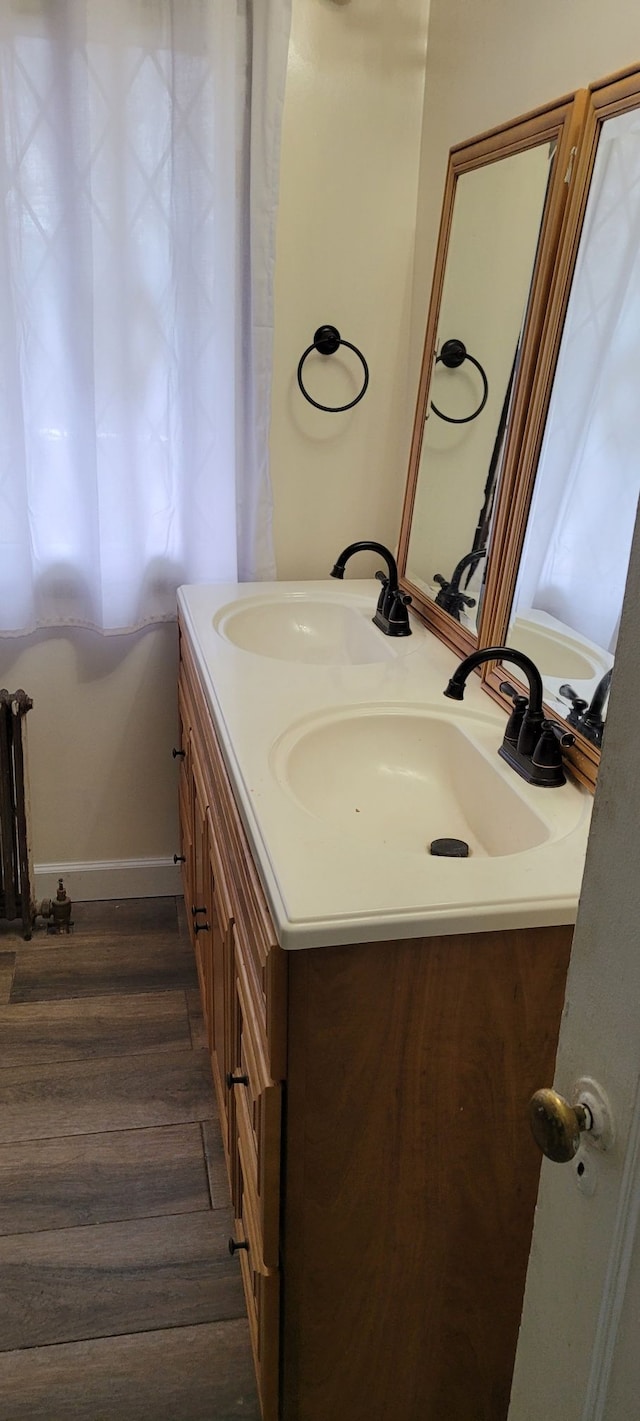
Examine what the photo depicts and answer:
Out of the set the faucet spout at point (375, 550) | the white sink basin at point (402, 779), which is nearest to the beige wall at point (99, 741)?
the faucet spout at point (375, 550)

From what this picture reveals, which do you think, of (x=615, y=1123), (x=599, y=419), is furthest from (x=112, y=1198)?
(x=599, y=419)


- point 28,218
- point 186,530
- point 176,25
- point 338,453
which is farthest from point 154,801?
point 176,25

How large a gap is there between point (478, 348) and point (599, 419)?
0.53 meters

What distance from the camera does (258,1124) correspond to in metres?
1.26

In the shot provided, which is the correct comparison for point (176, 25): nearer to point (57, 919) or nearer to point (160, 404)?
point (160, 404)

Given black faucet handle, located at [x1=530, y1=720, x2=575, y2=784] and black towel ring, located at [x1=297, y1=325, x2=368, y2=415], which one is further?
black towel ring, located at [x1=297, y1=325, x2=368, y2=415]

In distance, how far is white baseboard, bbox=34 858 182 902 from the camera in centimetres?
264

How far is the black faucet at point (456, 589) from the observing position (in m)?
1.86

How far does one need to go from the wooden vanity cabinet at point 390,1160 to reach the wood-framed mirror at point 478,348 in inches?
30.4

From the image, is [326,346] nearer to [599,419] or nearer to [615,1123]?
[599,419]

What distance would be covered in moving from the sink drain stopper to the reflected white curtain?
35cm

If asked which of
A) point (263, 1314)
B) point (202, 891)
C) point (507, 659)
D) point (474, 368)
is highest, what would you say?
point (474, 368)

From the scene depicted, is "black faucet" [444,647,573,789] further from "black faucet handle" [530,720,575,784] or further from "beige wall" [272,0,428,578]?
"beige wall" [272,0,428,578]

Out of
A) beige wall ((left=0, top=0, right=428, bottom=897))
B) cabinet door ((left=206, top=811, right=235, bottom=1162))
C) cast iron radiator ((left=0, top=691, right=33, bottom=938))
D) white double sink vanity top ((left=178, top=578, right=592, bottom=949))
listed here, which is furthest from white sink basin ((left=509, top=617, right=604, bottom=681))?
cast iron radiator ((left=0, top=691, right=33, bottom=938))
